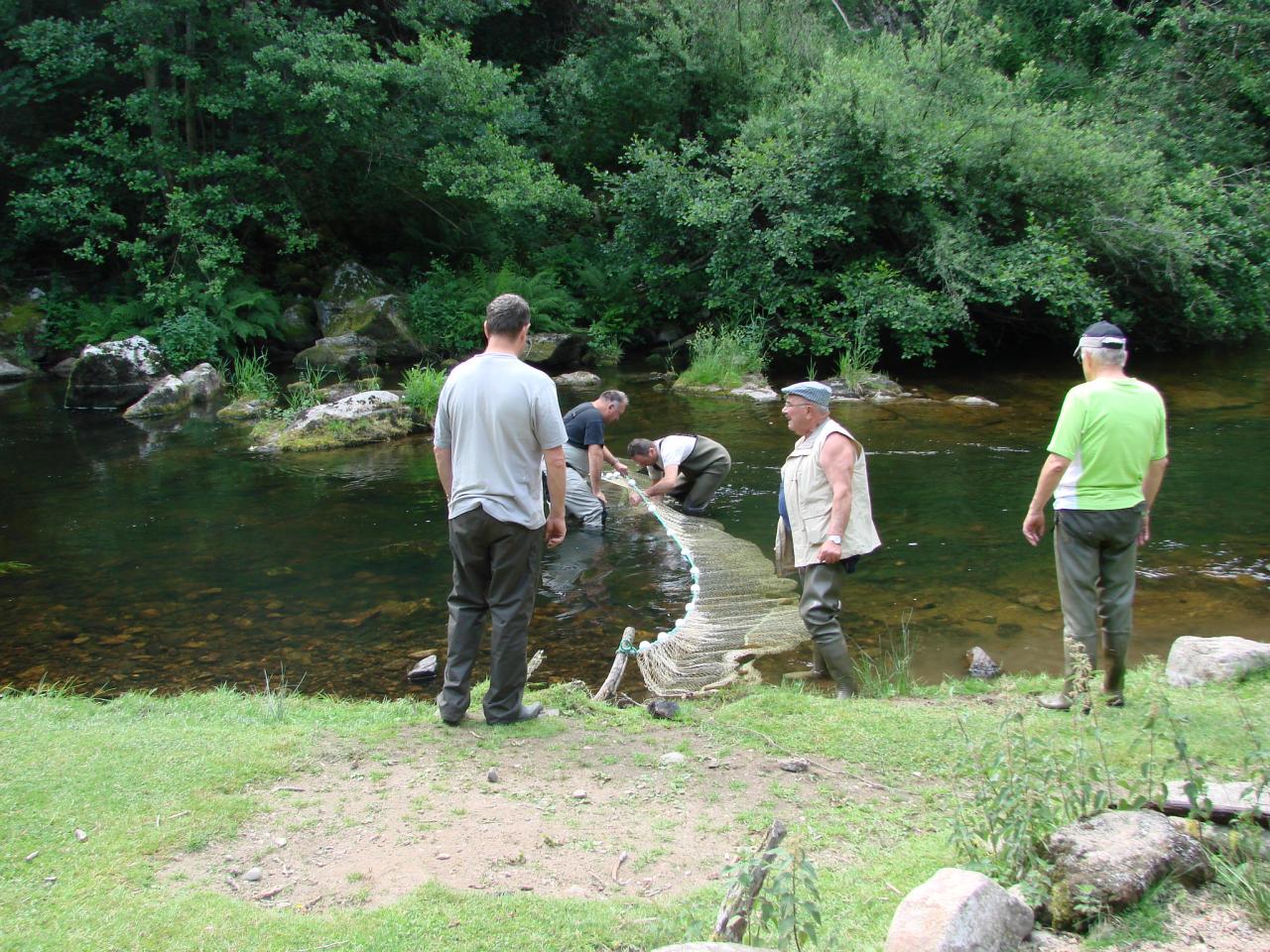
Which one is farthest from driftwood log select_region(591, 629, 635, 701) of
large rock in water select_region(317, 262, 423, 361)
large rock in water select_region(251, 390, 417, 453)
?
large rock in water select_region(317, 262, 423, 361)

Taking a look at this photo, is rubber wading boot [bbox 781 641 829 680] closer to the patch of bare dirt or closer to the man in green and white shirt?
the man in green and white shirt

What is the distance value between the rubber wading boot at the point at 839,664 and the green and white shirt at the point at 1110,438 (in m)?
1.60

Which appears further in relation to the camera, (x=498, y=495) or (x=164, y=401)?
(x=164, y=401)

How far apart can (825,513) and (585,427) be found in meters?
4.33

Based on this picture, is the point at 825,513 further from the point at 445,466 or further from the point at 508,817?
the point at 508,817

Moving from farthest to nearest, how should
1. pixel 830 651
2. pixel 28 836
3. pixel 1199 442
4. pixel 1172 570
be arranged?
pixel 1199 442 → pixel 1172 570 → pixel 830 651 → pixel 28 836

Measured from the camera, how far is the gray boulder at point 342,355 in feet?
67.1

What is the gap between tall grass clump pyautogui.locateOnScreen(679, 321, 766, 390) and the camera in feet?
61.7

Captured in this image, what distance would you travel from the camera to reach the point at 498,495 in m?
4.71

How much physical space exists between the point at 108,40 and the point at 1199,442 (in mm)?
22851

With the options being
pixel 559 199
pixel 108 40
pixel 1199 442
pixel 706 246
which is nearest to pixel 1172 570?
pixel 1199 442

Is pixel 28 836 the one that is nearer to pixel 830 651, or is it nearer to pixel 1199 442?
pixel 830 651

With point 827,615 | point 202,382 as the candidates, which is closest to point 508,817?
point 827,615

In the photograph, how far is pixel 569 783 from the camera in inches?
170
